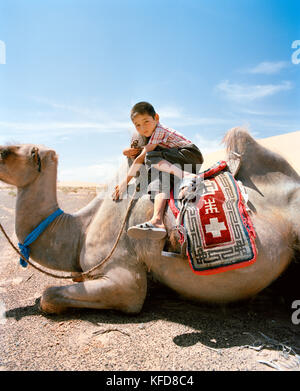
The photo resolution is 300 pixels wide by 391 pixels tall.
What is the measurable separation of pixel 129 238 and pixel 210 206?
864 mm

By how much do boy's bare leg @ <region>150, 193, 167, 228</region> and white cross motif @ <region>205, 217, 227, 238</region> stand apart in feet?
1.36

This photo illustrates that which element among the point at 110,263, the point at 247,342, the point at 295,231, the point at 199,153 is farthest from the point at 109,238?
the point at 295,231

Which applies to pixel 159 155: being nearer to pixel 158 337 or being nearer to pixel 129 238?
pixel 129 238

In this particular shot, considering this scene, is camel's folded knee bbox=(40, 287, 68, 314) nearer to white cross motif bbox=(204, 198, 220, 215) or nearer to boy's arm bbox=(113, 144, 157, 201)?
boy's arm bbox=(113, 144, 157, 201)

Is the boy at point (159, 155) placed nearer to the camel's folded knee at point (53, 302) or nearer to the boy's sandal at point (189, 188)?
the boy's sandal at point (189, 188)

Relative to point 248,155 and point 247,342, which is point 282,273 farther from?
point 248,155

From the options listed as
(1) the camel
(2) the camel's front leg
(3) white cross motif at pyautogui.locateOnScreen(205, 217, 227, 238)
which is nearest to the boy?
(1) the camel

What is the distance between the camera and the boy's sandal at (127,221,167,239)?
9.11 ft

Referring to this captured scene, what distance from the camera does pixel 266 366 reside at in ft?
7.88

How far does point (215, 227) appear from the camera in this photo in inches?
115

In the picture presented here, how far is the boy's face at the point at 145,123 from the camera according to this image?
3.28 meters

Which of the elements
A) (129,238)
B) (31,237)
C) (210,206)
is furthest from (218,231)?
(31,237)
